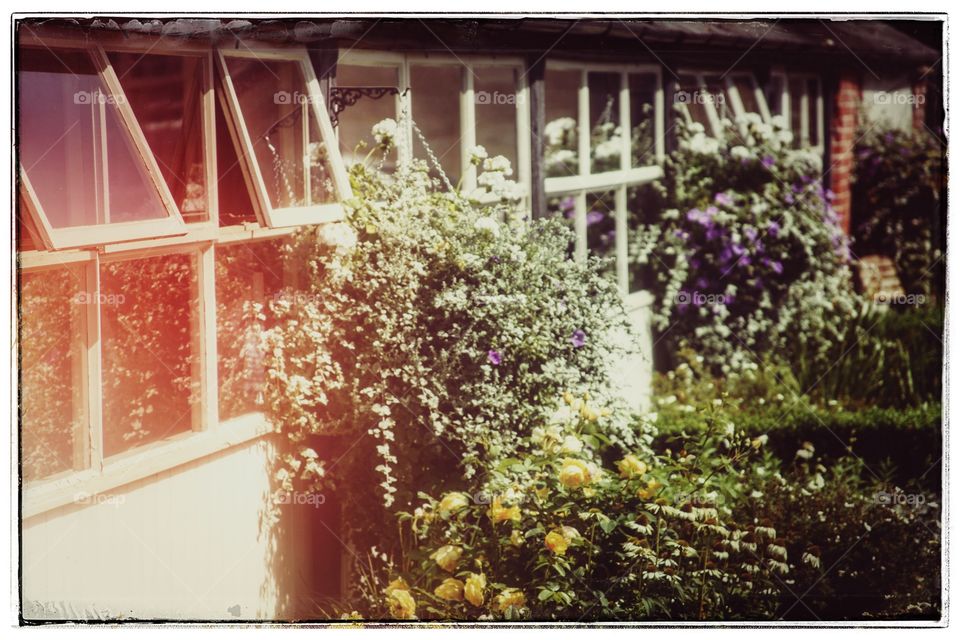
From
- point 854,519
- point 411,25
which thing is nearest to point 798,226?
point 854,519

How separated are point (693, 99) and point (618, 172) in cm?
67

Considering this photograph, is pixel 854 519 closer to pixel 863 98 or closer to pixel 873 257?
pixel 873 257

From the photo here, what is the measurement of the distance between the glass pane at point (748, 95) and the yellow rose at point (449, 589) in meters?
4.33

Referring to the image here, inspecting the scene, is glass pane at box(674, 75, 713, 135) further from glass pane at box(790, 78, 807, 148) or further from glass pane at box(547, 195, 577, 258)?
glass pane at box(790, 78, 807, 148)

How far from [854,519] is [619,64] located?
2.82m

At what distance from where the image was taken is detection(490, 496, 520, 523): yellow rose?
4383 mm

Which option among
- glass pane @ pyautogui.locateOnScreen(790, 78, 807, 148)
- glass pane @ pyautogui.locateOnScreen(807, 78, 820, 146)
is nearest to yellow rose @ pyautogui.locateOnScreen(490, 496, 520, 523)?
glass pane @ pyautogui.locateOnScreen(790, 78, 807, 148)

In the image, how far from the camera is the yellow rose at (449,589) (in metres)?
4.36

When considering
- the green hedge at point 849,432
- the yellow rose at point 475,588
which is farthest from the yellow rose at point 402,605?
the green hedge at point 849,432

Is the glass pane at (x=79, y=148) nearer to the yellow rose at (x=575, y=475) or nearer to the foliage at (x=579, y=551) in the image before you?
the foliage at (x=579, y=551)

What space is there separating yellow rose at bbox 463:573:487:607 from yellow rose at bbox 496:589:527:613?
10 cm

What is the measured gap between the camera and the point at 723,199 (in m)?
6.51
